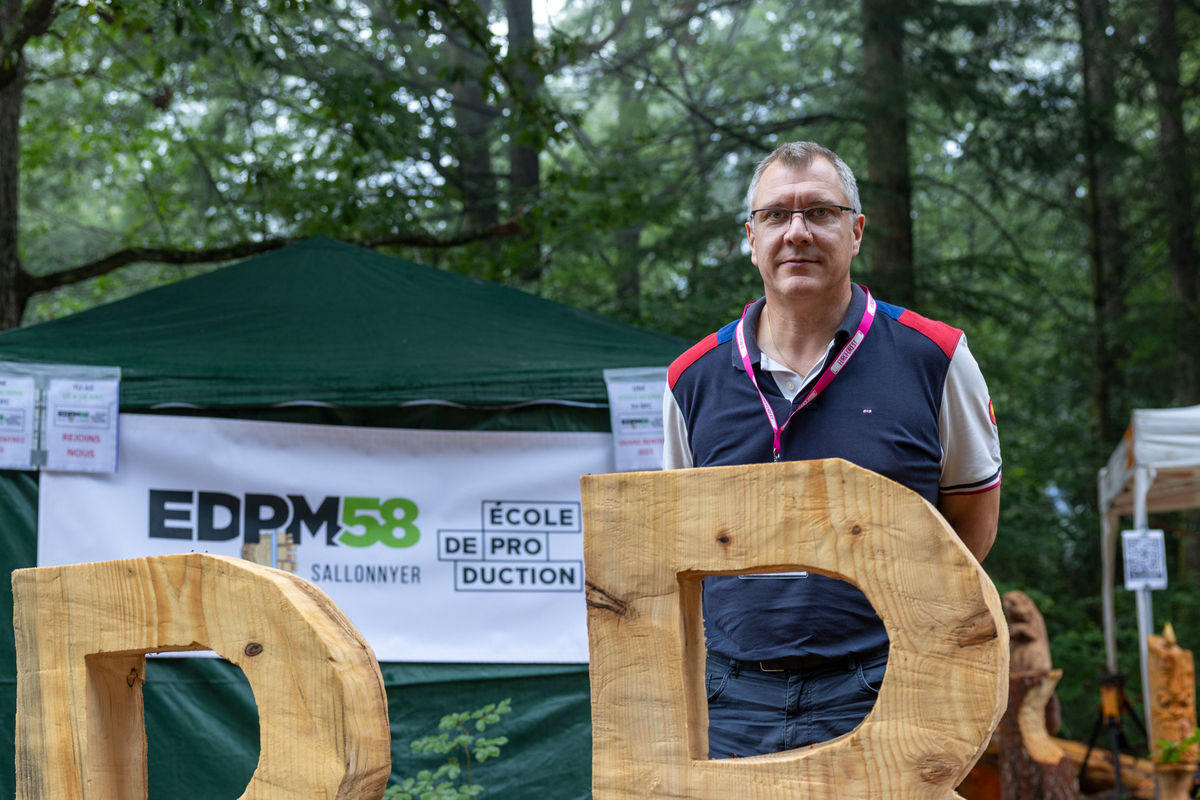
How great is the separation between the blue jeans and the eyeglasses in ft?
2.19

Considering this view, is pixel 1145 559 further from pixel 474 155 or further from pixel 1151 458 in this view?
pixel 474 155

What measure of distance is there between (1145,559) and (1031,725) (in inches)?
40.2

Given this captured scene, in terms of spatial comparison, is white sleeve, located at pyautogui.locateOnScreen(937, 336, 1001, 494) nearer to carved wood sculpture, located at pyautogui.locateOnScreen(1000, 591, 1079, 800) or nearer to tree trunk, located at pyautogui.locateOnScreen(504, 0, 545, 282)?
carved wood sculpture, located at pyautogui.locateOnScreen(1000, 591, 1079, 800)

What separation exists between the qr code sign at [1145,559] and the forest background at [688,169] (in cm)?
278

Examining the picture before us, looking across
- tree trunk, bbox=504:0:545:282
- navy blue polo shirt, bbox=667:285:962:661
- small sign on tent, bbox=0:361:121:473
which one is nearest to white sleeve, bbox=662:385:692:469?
navy blue polo shirt, bbox=667:285:962:661

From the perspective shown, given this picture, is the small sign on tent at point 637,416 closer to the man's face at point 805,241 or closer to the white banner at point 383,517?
the white banner at point 383,517

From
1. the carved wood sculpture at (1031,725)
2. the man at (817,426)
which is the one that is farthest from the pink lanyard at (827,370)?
the carved wood sculpture at (1031,725)

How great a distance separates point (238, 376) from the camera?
3.65m

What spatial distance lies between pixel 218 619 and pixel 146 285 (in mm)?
10901

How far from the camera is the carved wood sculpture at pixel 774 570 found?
1.10m

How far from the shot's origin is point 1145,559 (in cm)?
523

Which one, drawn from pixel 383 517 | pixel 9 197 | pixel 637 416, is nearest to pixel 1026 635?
pixel 637 416

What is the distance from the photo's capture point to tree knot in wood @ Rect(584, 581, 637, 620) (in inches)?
49.2

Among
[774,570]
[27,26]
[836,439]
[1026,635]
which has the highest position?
[27,26]
